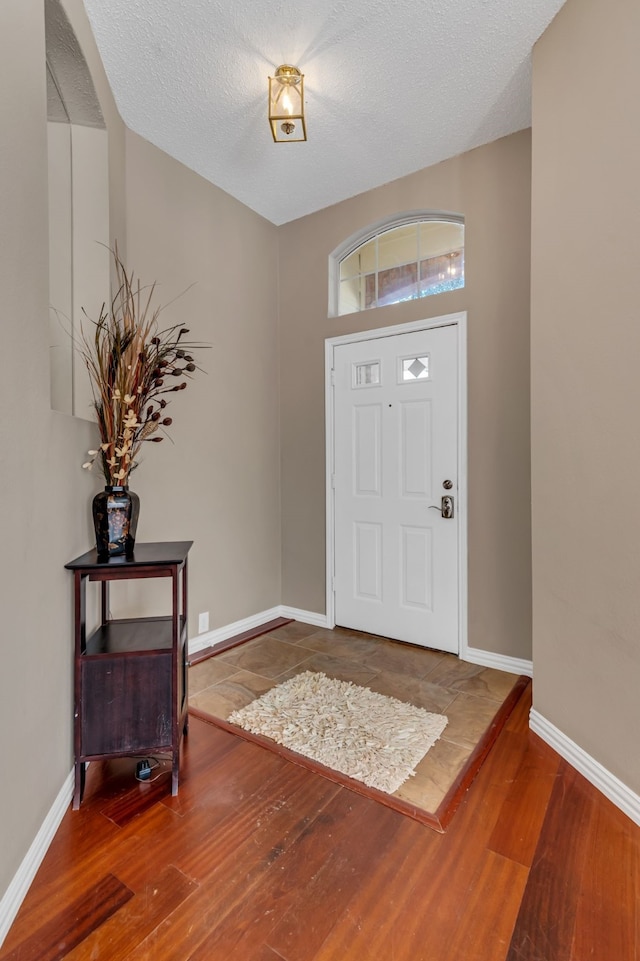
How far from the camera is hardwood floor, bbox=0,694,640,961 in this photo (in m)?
1.14

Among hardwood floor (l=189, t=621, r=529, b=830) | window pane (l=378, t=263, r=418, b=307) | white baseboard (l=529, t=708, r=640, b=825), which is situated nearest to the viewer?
white baseboard (l=529, t=708, r=640, b=825)

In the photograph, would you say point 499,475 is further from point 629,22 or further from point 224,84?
Result: point 224,84

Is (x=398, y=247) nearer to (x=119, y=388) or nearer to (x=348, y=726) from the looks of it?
(x=119, y=388)

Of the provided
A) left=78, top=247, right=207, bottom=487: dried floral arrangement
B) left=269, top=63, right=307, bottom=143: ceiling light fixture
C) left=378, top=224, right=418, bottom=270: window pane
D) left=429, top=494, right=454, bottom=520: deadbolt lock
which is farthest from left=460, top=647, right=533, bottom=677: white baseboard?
left=269, top=63, right=307, bottom=143: ceiling light fixture

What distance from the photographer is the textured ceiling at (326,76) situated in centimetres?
187

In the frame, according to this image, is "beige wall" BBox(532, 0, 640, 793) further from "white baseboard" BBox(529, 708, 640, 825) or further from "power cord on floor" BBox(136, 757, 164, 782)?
"power cord on floor" BBox(136, 757, 164, 782)

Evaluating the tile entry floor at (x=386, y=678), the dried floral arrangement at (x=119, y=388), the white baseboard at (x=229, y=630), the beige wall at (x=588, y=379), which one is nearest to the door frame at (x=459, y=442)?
the tile entry floor at (x=386, y=678)

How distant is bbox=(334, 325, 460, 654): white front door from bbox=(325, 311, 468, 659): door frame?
1.2 inches

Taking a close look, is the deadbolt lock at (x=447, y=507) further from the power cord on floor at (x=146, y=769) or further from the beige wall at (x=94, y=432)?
the power cord on floor at (x=146, y=769)

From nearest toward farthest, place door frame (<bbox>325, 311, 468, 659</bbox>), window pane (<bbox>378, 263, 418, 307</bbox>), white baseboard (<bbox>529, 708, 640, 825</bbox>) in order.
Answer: white baseboard (<bbox>529, 708, 640, 825</bbox>)
door frame (<bbox>325, 311, 468, 659</bbox>)
window pane (<bbox>378, 263, 418, 307</bbox>)

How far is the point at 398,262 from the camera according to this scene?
309 centimetres

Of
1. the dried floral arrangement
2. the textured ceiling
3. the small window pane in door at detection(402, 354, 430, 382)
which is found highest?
the textured ceiling

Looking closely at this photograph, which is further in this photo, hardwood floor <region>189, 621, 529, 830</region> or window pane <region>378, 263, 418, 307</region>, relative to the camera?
window pane <region>378, 263, 418, 307</region>

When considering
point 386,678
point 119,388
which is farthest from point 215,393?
point 386,678
